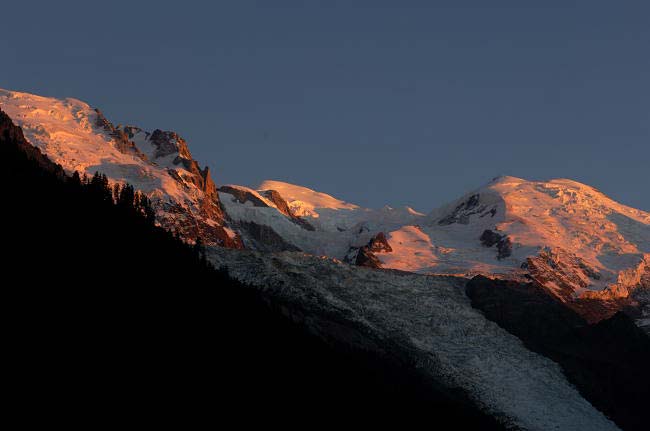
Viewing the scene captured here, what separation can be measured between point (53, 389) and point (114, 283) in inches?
2086

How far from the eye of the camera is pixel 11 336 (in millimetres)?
143500

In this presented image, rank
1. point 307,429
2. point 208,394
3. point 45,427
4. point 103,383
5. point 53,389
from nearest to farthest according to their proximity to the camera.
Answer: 1. point 45,427
2. point 53,389
3. point 103,383
4. point 208,394
5. point 307,429

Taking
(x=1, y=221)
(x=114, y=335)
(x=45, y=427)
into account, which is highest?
(x=1, y=221)

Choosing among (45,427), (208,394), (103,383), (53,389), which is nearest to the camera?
(45,427)

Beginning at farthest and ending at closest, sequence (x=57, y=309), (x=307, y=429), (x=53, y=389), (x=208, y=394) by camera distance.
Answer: (x=307, y=429), (x=208, y=394), (x=57, y=309), (x=53, y=389)

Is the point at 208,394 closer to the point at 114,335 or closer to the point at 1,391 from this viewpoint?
the point at 114,335

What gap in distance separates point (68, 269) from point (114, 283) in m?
12.2

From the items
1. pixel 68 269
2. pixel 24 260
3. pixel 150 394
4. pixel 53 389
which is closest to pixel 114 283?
pixel 68 269

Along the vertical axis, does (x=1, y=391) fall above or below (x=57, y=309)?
below

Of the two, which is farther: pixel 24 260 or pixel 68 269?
pixel 68 269

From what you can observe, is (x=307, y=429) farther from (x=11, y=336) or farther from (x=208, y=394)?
(x=11, y=336)

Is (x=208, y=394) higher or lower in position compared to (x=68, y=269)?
lower

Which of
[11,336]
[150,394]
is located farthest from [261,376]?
[11,336]

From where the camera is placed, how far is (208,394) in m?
175
